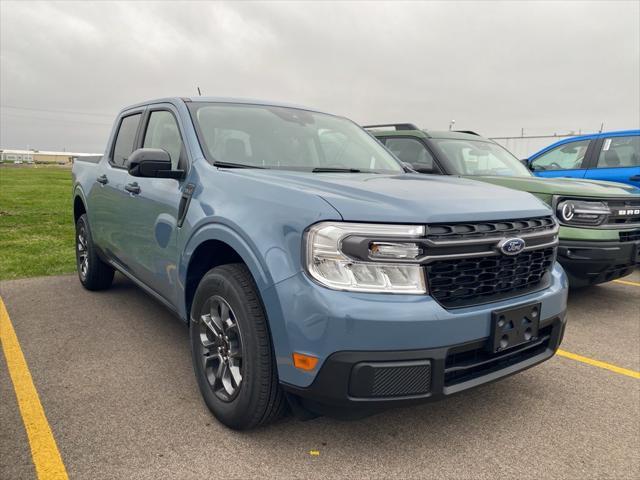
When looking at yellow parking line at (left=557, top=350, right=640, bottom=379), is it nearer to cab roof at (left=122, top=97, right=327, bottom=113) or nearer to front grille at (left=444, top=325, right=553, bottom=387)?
front grille at (left=444, top=325, right=553, bottom=387)

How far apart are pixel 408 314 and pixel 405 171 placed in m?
1.89

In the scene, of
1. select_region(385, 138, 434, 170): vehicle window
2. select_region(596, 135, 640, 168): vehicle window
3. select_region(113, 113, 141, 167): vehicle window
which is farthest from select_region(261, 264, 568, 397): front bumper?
select_region(596, 135, 640, 168): vehicle window

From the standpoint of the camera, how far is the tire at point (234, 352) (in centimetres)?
231

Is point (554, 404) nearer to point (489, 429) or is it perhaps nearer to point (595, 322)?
point (489, 429)

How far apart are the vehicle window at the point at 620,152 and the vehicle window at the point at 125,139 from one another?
21.1 feet

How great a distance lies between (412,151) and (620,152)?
3512 millimetres

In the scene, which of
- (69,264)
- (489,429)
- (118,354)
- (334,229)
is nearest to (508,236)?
(334,229)

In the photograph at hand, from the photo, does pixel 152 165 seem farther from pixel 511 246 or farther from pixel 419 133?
pixel 419 133

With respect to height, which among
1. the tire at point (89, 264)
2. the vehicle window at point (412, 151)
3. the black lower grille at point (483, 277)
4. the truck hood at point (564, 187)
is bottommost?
the tire at point (89, 264)

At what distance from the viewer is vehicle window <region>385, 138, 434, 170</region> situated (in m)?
5.65

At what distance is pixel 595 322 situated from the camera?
4.60 meters

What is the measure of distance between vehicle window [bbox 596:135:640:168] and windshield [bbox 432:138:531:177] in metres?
2.05

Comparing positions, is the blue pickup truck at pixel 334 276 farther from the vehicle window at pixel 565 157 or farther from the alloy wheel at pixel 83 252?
the vehicle window at pixel 565 157

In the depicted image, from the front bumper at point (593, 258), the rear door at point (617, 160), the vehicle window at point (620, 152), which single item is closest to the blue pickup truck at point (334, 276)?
the front bumper at point (593, 258)
